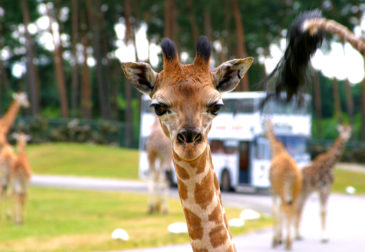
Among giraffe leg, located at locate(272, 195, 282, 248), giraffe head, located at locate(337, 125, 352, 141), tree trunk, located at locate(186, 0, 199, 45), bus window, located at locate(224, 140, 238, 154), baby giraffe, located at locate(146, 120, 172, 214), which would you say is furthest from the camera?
tree trunk, located at locate(186, 0, 199, 45)

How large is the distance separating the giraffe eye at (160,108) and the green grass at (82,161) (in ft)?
107

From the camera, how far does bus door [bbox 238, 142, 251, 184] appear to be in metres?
28.7

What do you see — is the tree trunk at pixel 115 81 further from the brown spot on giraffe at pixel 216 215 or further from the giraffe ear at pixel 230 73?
the brown spot on giraffe at pixel 216 215

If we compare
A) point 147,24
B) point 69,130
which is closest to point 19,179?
point 69,130

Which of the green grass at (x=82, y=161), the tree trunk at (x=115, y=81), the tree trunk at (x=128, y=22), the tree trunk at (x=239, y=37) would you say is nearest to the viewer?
the green grass at (x=82, y=161)

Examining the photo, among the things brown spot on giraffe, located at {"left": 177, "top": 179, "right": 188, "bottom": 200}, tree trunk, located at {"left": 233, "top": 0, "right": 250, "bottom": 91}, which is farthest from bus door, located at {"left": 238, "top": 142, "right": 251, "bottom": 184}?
brown spot on giraffe, located at {"left": 177, "top": 179, "right": 188, "bottom": 200}

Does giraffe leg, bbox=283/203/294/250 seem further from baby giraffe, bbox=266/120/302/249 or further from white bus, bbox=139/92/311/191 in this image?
white bus, bbox=139/92/311/191

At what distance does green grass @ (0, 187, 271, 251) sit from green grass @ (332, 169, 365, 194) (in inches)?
470

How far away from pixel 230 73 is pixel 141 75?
0.60m

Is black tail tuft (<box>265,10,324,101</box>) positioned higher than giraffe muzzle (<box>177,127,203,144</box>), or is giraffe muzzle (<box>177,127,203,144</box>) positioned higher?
black tail tuft (<box>265,10,324,101</box>)

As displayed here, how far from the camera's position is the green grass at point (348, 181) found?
3266 centimetres

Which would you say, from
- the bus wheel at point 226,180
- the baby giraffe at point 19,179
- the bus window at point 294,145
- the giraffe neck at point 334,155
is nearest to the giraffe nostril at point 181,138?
the giraffe neck at point 334,155

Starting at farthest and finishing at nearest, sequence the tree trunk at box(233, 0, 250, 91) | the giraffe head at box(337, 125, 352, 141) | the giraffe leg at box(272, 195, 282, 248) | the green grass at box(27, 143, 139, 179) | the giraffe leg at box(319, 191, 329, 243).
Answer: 1. the tree trunk at box(233, 0, 250, 91)
2. the green grass at box(27, 143, 139, 179)
3. the giraffe head at box(337, 125, 352, 141)
4. the giraffe leg at box(319, 191, 329, 243)
5. the giraffe leg at box(272, 195, 282, 248)

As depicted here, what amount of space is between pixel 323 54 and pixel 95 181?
27.7 m
